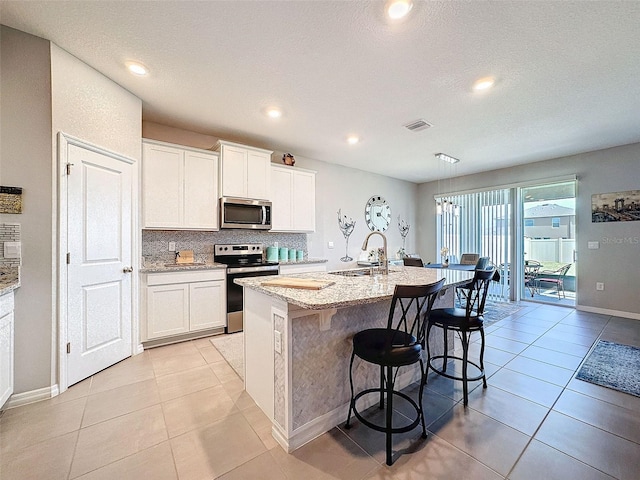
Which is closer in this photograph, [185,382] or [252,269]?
[185,382]

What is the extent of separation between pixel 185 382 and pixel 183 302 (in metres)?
1.10

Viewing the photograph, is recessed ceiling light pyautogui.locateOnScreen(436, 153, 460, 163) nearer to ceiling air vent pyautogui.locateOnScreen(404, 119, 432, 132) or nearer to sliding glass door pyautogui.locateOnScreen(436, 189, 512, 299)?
sliding glass door pyautogui.locateOnScreen(436, 189, 512, 299)

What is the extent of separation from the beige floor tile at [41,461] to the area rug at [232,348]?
1157 mm

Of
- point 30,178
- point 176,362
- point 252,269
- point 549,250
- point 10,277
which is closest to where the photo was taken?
point 10,277

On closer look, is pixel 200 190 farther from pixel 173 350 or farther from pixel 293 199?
pixel 173 350

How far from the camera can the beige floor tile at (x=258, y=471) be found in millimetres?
1373

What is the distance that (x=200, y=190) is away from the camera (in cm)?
347

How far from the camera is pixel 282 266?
12.9 ft

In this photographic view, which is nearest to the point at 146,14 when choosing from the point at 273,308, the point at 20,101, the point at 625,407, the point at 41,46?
the point at 41,46

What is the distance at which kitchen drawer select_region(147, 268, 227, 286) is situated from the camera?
9.84 ft

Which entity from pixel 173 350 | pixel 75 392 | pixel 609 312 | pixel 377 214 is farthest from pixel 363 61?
pixel 609 312

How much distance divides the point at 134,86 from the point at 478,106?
3.63 meters

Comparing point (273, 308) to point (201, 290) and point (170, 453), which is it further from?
point (201, 290)

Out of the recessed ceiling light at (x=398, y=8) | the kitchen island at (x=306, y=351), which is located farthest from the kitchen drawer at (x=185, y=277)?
the recessed ceiling light at (x=398, y=8)
